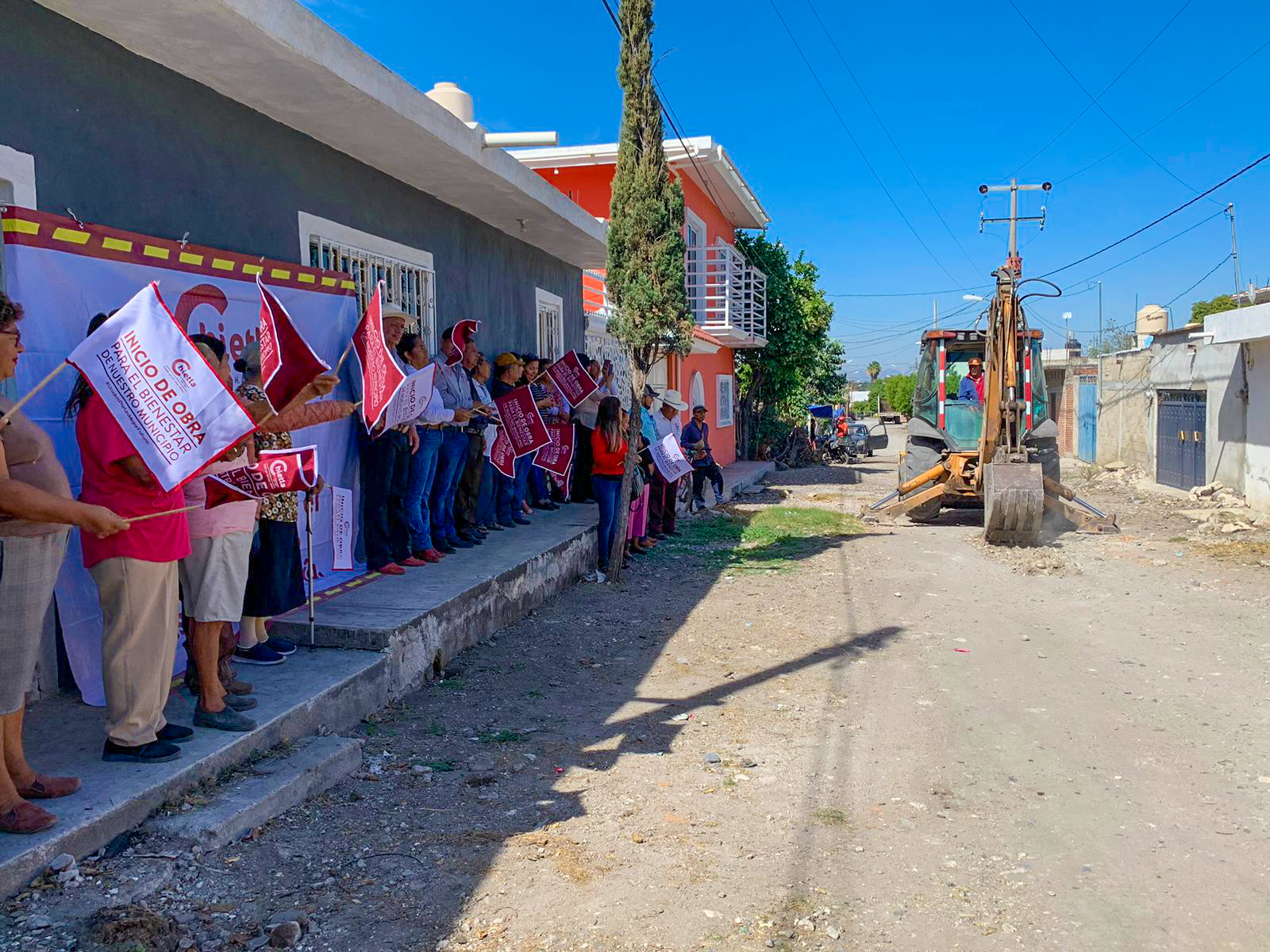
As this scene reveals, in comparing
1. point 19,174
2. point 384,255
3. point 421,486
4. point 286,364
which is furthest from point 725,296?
point 19,174

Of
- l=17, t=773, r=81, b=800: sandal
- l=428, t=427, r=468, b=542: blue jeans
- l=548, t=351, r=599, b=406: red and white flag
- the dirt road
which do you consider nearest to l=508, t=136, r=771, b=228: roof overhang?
l=548, t=351, r=599, b=406: red and white flag

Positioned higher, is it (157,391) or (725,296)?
(725,296)

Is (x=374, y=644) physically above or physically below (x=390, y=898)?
above

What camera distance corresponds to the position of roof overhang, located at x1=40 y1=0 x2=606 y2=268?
4844mm

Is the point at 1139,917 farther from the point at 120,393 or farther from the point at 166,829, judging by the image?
the point at 120,393

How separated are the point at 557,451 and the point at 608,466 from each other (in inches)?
58.9

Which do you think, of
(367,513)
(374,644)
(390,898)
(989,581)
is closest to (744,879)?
(390,898)

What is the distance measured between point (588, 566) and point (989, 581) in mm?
3867

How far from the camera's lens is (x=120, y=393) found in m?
3.45

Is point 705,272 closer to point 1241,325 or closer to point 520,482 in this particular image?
point 1241,325

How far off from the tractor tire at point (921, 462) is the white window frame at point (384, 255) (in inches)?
283

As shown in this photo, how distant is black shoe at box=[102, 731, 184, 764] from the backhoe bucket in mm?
9142

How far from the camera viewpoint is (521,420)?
9.19 meters

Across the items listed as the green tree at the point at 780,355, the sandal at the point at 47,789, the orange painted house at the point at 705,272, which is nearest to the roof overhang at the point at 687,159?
the orange painted house at the point at 705,272
